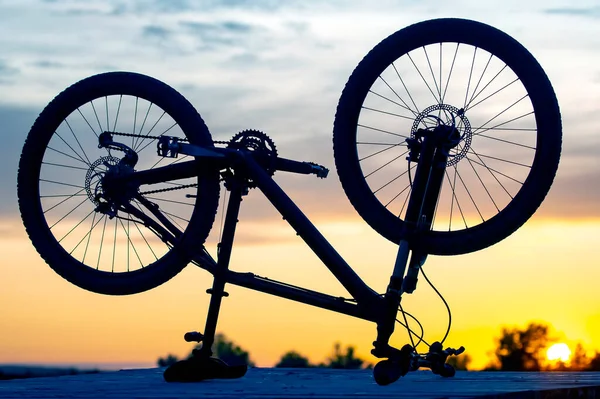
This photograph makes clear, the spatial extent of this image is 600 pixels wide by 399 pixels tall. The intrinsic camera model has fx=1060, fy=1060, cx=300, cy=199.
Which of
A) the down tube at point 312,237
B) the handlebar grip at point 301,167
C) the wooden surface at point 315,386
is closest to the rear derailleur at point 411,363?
the wooden surface at point 315,386

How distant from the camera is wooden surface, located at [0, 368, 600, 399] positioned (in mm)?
7445

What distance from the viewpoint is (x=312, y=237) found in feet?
30.6

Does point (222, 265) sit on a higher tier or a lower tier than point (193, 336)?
higher

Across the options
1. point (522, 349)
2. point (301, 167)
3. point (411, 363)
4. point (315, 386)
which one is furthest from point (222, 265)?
point (522, 349)

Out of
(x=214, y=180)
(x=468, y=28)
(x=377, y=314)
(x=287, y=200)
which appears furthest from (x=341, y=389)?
(x=468, y=28)

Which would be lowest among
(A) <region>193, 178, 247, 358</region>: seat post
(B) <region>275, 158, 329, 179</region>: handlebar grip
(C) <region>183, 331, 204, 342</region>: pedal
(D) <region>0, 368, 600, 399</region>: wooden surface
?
(D) <region>0, 368, 600, 399</region>: wooden surface

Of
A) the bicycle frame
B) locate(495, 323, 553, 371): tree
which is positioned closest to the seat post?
the bicycle frame

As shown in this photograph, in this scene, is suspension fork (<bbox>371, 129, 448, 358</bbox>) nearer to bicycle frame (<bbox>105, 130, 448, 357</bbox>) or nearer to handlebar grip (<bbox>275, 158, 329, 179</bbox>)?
bicycle frame (<bbox>105, 130, 448, 357</bbox>)

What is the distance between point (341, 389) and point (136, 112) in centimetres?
393

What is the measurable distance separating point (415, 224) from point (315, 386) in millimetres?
1703

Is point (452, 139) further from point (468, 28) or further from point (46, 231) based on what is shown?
point (46, 231)

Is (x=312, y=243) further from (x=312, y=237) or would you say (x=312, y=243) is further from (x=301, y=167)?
(x=301, y=167)

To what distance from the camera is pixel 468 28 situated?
30.2 feet

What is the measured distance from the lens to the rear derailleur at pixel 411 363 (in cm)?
850
